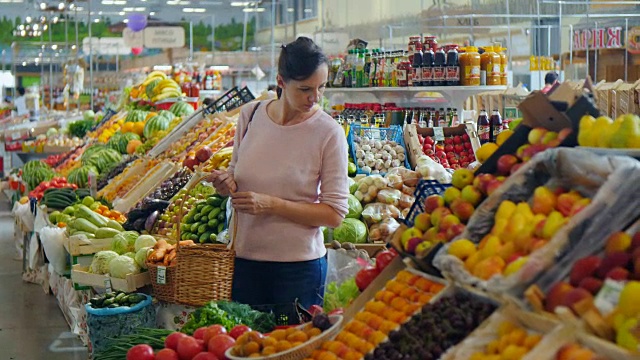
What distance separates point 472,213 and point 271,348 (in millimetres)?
669

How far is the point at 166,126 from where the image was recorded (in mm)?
9117

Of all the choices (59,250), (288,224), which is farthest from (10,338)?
(288,224)

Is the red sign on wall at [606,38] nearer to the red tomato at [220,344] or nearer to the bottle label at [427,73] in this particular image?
the bottle label at [427,73]

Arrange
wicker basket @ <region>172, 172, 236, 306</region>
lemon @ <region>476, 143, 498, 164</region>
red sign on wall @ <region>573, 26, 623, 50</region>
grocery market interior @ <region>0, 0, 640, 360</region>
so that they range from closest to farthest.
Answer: grocery market interior @ <region>0, 0, 640, 360</region>
lemon @ <region>476, 143, 498, 164</region>
wicker basket @ <region>172, 172, 236, 306</region>
red sign on wall @ <region>573, 26, 623, 50</region>

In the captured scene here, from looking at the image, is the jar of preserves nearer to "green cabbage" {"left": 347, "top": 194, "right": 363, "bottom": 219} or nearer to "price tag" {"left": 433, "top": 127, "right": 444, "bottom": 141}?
"price tag" {"left": 433, "top": 127, "right": 444, "bottom": 141}

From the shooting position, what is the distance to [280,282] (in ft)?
11.3

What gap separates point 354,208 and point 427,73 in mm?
1932

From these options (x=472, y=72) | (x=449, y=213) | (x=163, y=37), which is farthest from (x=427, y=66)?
(x=163, y=37)

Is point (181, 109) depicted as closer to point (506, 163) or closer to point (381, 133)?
point (381, 133)

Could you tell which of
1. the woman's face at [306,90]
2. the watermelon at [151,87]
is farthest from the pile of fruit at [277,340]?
the watermelon at [151,87]

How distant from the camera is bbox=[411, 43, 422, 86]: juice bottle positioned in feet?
21.9

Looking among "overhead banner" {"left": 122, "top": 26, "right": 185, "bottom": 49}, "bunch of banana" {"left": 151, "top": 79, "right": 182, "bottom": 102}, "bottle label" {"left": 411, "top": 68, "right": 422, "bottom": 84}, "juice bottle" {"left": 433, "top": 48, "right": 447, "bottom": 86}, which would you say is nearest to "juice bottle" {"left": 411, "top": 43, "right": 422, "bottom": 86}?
"bottle label" {"left": 411, "top": 68, "right": 422, "bottom": 84}

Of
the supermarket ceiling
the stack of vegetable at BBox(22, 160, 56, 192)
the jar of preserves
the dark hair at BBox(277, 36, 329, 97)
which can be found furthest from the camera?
the supermarket ceiling

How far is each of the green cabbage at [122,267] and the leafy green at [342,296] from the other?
1932 millimetres
